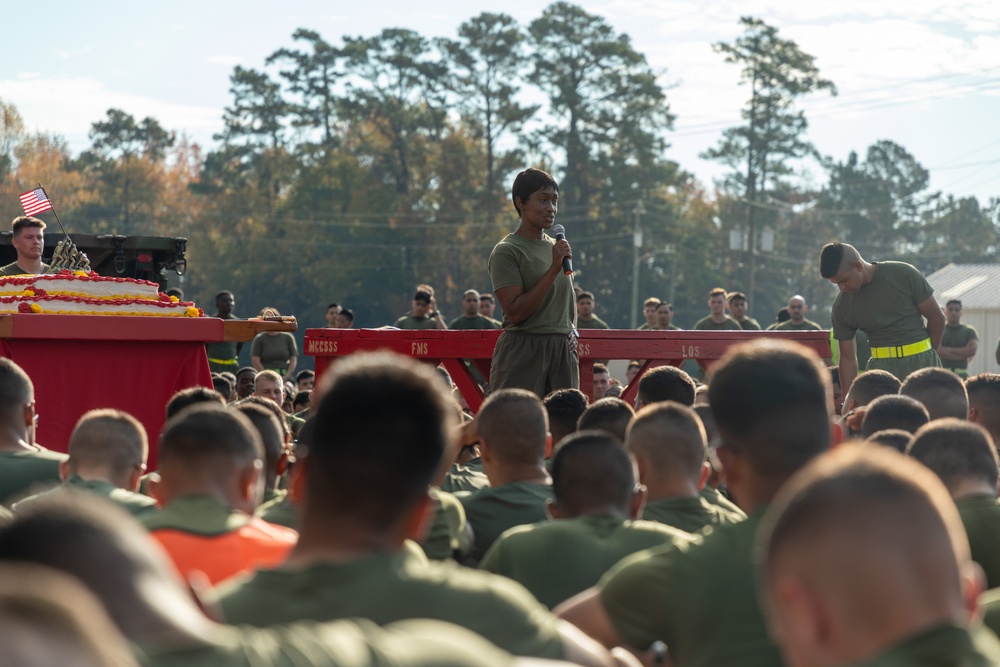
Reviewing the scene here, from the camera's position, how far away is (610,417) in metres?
5.64

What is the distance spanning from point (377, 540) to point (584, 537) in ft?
4.41

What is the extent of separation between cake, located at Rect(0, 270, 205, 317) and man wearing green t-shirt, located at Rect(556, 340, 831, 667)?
6.70 meters

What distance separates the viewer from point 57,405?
8.80 m

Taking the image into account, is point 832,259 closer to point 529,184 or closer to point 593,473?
point 529,184

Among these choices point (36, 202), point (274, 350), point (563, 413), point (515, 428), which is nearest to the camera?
point (515, 428)

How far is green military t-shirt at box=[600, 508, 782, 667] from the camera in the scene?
9.17ft

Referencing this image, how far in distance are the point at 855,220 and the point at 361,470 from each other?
77.5 meters

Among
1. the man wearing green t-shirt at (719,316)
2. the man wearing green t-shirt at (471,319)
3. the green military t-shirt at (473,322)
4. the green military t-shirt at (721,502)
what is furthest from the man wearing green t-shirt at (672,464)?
the man wearing green t-shirt at (719,316)

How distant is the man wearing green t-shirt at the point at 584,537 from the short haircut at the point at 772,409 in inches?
21.6

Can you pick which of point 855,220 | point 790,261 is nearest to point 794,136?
point 790,261

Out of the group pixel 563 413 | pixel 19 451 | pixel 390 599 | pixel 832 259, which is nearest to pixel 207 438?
pixel 390 599

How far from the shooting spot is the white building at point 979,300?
4353 centimetres

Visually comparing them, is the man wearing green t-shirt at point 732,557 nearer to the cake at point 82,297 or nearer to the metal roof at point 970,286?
the cake at point 82,297

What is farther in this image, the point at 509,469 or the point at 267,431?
the point at 267,431
